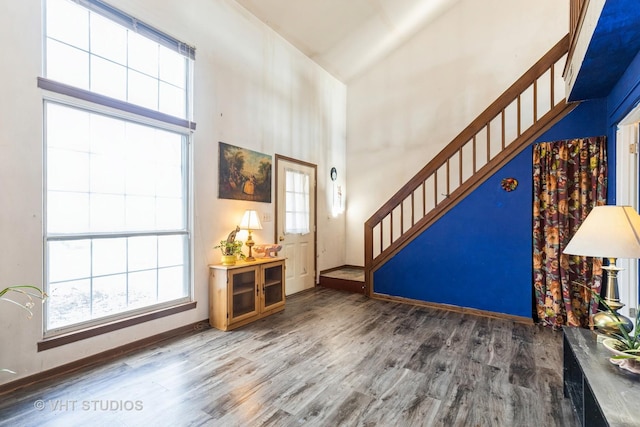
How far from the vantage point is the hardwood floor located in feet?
6.14

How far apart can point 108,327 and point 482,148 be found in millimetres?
5443

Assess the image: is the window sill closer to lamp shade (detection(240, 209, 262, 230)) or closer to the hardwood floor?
the hardwood floor

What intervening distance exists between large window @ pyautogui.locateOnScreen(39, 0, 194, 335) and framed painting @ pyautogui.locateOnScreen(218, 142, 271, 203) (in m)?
0.46

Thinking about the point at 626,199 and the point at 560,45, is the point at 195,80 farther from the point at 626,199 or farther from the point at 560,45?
the point at 626,199

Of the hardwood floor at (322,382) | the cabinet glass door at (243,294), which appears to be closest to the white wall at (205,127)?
the cabinet glass door at (243,294)

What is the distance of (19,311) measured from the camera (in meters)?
2.19

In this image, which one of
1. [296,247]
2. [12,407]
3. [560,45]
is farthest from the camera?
[296,247]

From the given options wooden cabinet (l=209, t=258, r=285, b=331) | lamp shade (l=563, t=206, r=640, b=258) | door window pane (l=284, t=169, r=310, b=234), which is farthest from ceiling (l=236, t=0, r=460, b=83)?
lamp shade (l=563, t=206, r=640, b=258)

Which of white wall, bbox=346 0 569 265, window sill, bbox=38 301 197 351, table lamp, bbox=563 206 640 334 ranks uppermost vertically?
white wall, bbox=346 0 569 265

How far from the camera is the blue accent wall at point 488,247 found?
345 centimetres

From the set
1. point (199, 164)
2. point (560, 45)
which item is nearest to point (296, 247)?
point (199, 164)

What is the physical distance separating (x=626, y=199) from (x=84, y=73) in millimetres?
4915

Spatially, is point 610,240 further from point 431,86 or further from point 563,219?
point 431,86

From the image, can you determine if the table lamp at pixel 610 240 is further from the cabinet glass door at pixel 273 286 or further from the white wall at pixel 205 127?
the white wall at pixel 205 127
